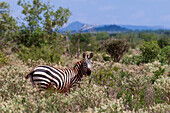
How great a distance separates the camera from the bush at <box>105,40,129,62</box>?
1602 cm

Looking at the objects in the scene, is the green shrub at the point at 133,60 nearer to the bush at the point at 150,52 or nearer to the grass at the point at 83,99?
the bush at the point at 150,52

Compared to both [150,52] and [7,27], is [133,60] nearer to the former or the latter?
[150,52]

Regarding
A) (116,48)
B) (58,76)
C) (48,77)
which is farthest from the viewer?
(116,48)

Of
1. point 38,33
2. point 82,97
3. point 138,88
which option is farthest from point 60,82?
point 38,33

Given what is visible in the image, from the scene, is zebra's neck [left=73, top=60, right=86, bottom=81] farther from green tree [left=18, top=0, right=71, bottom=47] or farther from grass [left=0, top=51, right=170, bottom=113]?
green tree [left=18, top=0, right=71, bottom=47]

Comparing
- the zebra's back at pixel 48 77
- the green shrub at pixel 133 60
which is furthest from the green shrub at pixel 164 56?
the zebra's back at pixel 48 77

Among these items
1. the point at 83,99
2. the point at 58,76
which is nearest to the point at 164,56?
the point at 58,76

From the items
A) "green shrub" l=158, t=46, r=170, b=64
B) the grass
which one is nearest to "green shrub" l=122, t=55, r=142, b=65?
"green shrub" l=158, t=46, r=170, b=64

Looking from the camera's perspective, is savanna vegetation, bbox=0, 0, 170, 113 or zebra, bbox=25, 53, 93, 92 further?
zebra, bbox=25, 53, 93, 92

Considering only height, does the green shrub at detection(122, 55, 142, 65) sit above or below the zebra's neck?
below

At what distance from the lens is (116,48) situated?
16.1m

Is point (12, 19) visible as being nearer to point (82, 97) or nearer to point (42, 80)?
point (42, 80)

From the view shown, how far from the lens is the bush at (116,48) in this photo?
52.5 ft

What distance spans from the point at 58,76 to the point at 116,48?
10.1m
